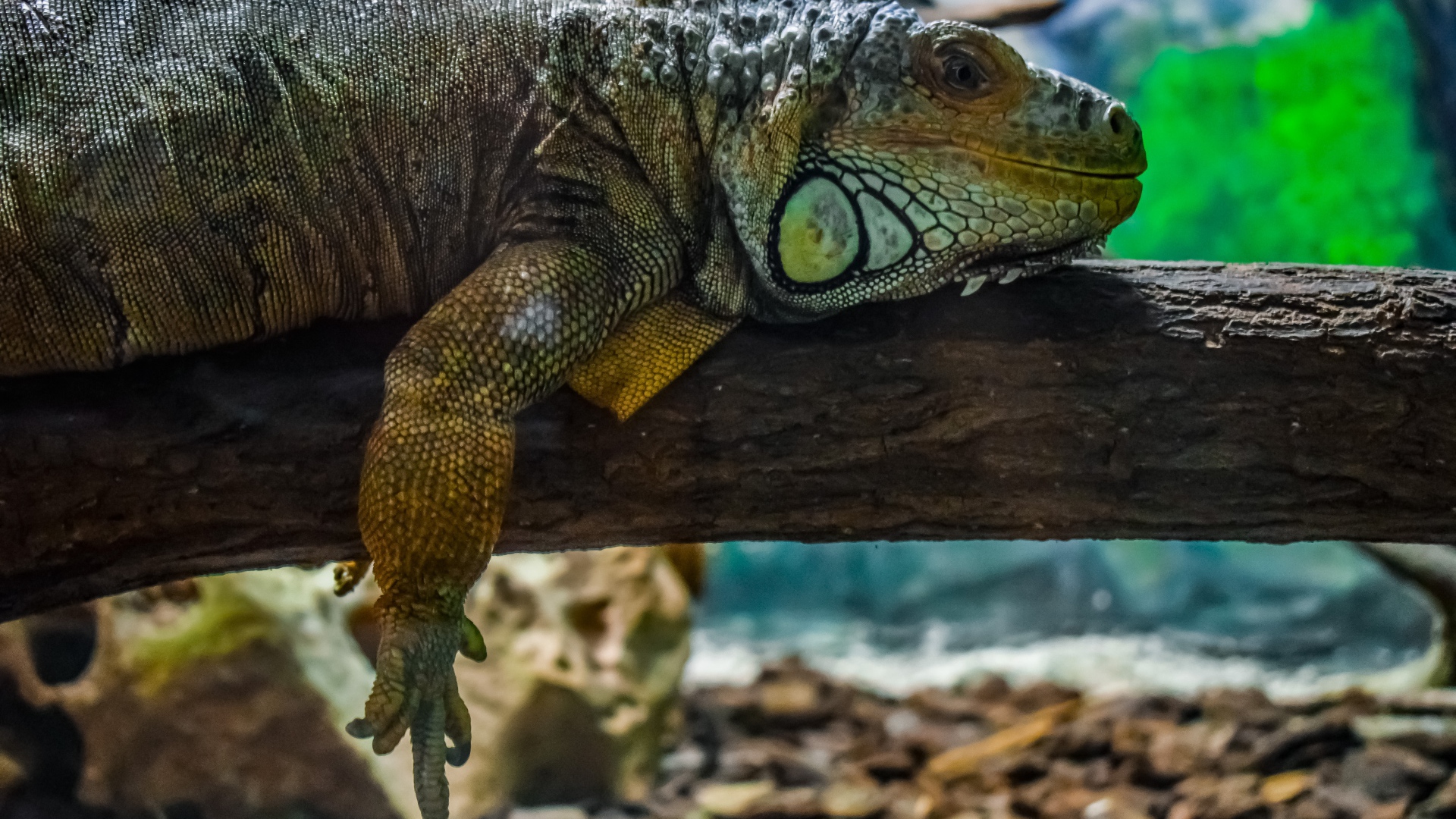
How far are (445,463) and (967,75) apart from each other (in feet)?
5.19

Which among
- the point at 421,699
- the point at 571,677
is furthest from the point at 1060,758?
the point at 421,699

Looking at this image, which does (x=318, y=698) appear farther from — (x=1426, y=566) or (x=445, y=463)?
(x=1426, y=566)

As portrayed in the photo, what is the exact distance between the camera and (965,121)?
276 centimetres

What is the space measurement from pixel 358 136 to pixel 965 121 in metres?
1.53

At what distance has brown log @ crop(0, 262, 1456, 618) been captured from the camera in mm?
2848

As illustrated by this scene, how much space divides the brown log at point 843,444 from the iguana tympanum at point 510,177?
143 mm

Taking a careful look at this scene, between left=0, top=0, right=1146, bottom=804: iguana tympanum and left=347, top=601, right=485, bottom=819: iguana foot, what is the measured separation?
0.01m

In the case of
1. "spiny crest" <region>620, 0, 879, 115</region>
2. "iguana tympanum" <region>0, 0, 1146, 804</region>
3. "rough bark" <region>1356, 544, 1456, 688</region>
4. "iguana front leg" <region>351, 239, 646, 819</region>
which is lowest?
"rough bark" <region>1356, 544, 1456, 688</region>

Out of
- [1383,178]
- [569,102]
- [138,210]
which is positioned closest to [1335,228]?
[1383,178]

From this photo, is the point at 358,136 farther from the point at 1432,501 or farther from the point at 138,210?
the point at 1432,501

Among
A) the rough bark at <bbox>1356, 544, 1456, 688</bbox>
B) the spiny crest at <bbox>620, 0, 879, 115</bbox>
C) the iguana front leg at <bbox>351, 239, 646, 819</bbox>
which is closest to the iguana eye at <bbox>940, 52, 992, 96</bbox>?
the spiny crest at <bbox>620, 0, 879, 115</bbox>

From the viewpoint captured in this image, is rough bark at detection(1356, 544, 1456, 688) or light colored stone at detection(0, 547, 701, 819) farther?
rough bark at detection(1356, 544, 1456, 688)

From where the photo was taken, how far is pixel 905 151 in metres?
2.77

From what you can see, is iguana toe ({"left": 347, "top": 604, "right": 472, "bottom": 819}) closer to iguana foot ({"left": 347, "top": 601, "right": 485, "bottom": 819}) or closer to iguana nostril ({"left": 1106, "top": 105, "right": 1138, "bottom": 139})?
iguana foot ({"left": 347, "top": 601, "right": 485, "bottom": 819})
